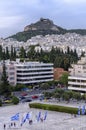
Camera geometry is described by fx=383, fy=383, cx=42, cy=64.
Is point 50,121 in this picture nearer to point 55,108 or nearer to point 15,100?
point 55,108

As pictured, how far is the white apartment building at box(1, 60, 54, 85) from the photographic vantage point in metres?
69.4

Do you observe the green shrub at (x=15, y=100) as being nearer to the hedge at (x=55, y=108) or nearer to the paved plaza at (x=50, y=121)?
the hedge at (x=55, y=108)

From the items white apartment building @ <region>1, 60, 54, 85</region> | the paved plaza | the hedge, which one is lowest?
the paved plaza

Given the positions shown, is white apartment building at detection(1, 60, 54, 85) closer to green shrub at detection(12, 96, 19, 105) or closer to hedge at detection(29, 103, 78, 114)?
green shrub at detection(12, 96, 19, 105)

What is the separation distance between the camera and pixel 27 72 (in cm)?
7156

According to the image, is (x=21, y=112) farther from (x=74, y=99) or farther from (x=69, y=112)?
(x=74, y=99)

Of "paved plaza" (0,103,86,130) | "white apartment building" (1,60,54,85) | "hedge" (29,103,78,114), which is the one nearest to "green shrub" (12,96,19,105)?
"hedge" (29,103,78,114)

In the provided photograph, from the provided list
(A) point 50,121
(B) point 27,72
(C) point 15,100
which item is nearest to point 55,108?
(A) point 50,121

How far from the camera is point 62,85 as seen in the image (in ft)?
236

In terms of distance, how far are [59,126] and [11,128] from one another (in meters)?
4.44

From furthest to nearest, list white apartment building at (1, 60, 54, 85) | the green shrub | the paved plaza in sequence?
white apartment building at (1, 60, 54, 85), the green shrub, the paved plaza

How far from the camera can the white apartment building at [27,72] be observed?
69438mm

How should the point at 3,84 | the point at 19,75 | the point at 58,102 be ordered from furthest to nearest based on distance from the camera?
the point at 19,75 < the point at 3,84 < the point at 58,102

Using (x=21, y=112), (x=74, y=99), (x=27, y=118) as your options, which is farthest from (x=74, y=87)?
(x=27, y=118)
